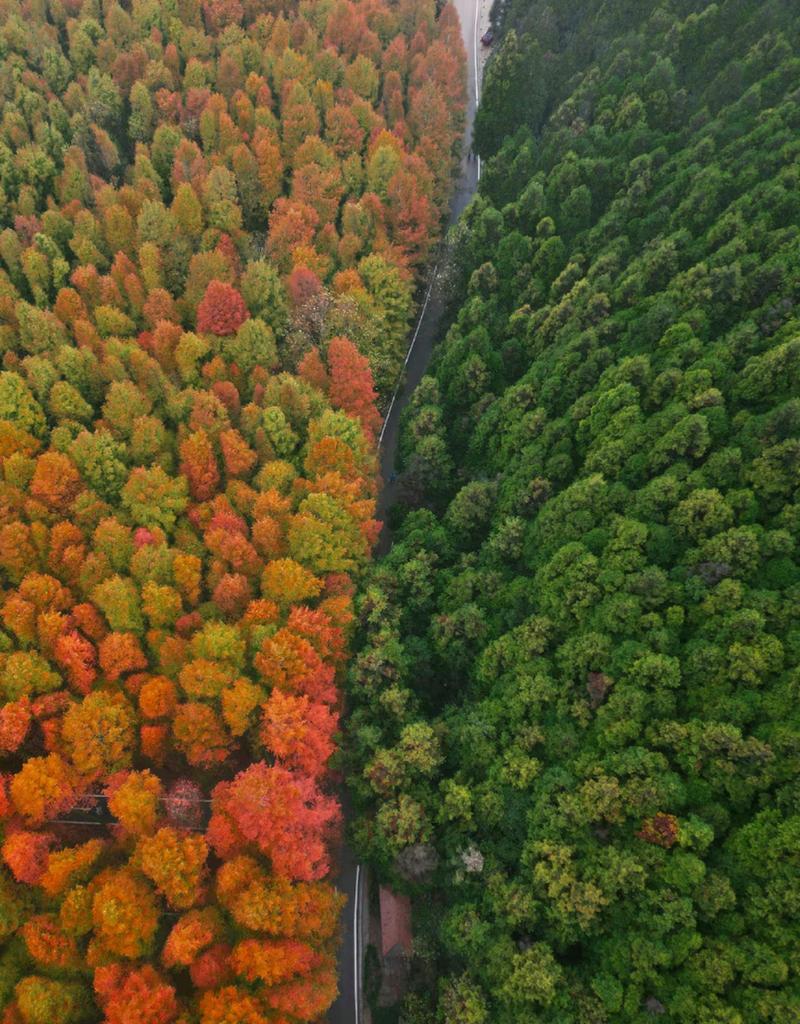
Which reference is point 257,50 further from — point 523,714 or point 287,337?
point 523,714

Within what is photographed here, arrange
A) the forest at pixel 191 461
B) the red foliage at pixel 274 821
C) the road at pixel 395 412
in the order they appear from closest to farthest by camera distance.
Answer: the forest at pixel 191 461 → the red foliage at pixel 274 821 → the road at pixel 395 412

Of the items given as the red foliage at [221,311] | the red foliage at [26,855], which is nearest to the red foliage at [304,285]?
the red foliage at [221,311]

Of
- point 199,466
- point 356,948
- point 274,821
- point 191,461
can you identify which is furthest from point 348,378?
point 356,948

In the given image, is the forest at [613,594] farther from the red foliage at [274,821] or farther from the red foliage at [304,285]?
the red foliage at [304,285]

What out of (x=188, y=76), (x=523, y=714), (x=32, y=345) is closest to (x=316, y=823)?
(x=523, y=714)

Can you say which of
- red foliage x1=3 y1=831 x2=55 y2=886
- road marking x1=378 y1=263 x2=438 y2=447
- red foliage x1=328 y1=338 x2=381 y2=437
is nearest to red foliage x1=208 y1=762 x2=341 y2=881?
red foliage x1=3 y1=831 x2=55 y2=886

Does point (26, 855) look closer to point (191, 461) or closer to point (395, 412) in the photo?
point (191, 461)

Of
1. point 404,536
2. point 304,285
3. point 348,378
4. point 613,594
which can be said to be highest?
point 304,285
